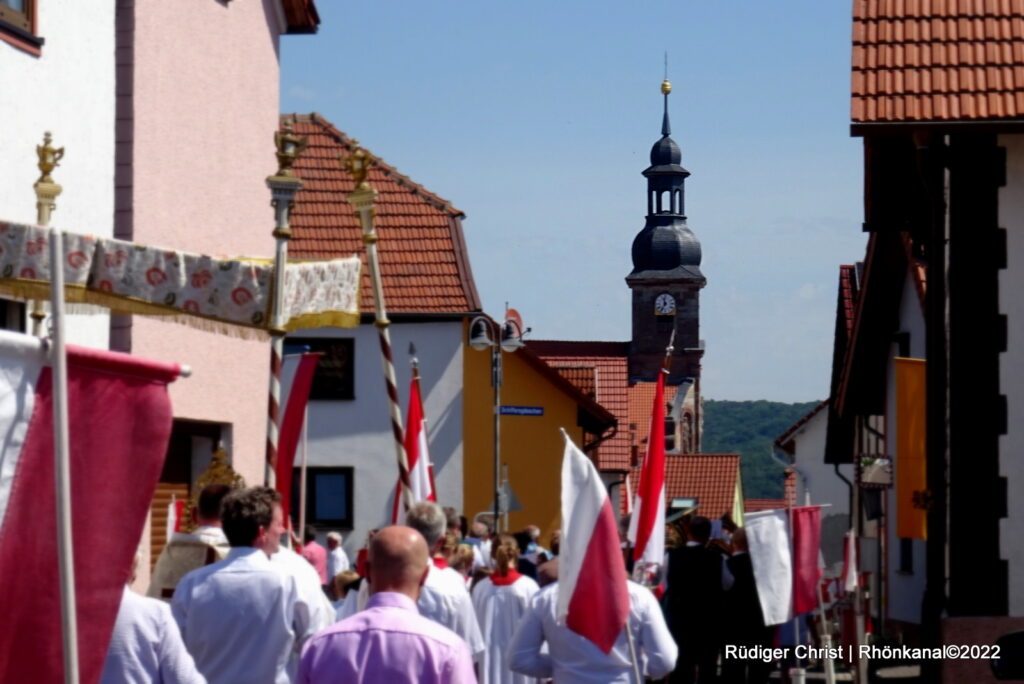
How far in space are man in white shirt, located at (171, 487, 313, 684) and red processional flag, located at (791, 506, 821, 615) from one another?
30.2 ft

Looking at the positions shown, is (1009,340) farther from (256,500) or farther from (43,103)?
(256,500)

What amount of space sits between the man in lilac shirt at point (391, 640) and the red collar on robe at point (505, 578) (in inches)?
315

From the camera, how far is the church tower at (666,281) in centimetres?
11744

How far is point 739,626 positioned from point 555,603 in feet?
23.6

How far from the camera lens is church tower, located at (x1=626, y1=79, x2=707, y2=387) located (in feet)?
385

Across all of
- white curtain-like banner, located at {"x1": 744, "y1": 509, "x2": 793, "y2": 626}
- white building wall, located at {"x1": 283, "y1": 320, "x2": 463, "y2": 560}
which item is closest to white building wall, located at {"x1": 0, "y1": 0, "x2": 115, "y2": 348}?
white curtain-like banner, located at {"x1": 744, "y1": 509, "x2": 793, "y2": 626}

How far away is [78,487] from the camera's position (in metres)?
4.05

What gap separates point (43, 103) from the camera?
13.6 m

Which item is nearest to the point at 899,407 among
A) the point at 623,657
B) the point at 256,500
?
the point at 623,657

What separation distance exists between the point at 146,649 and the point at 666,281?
114961 millimetres

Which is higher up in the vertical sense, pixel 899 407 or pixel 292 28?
pixel 292 28

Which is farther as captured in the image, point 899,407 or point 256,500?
point 899,407

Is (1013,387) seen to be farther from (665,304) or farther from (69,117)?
(665,304)

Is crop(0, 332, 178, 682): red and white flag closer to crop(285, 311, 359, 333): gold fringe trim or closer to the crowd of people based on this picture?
the crowd of people
